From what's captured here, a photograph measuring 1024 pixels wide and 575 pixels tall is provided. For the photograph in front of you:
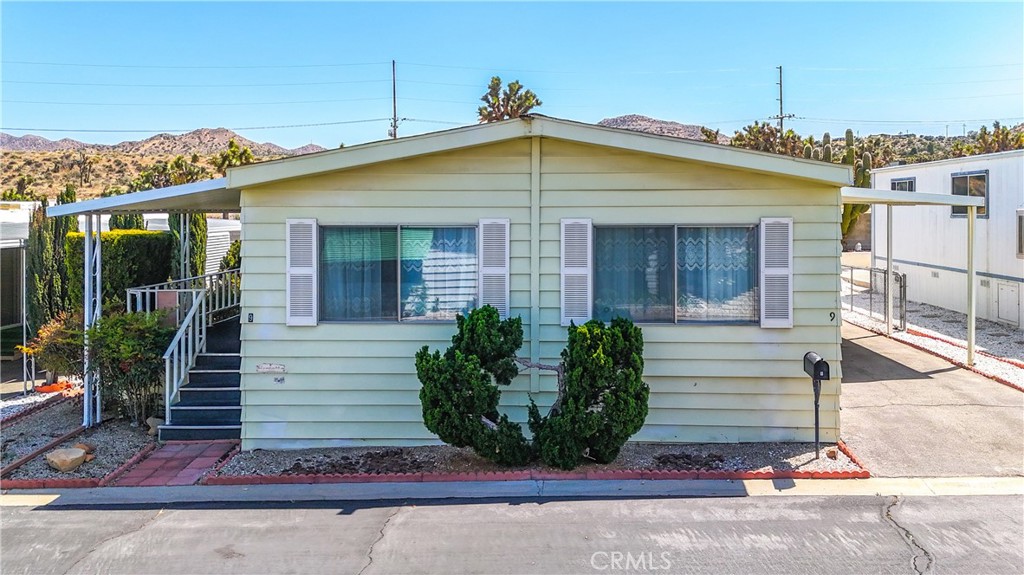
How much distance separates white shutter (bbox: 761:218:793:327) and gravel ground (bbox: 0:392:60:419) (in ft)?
28.2

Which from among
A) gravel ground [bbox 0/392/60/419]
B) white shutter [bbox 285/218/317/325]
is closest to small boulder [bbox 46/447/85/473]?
white shutter [bbox 285/218/317/325]

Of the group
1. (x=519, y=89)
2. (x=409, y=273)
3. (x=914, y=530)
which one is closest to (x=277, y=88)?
(x=519, y=89)

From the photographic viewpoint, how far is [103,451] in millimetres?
7441

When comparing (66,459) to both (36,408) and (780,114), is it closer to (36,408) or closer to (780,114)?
(36,408)

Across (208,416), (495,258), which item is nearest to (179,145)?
(208,416)

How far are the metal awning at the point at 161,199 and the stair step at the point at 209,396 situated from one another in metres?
2.01

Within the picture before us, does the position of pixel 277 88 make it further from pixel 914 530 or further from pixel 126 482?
pixel 914 530

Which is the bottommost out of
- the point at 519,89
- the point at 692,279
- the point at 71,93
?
the point at 692,279

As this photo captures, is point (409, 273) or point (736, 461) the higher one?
point (409, 273)

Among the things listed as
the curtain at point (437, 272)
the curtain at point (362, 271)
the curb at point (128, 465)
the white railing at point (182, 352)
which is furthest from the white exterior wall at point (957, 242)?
the curb at point (128, 465)

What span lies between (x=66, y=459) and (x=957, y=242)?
16185 millimetres

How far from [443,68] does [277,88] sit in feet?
41.6

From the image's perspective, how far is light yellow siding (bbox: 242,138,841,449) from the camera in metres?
7.33

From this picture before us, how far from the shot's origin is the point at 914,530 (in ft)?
17.8
